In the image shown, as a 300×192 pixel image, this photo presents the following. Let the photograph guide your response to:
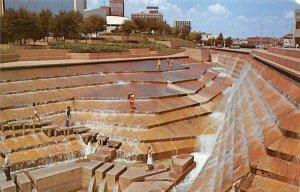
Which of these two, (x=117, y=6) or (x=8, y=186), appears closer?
(x=8, y=186)

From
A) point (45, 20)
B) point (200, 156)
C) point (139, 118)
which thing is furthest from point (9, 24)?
point (200, 156)

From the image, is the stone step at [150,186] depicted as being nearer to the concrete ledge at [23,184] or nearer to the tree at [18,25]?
the concrete ledge at [23,184]

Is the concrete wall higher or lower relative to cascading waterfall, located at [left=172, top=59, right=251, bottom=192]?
higher

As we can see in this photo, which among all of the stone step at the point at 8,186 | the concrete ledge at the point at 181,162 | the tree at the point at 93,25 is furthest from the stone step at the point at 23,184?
the tree at the point at 93,25

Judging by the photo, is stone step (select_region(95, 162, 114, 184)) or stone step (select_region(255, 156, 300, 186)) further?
stone step (select_region(95, 162, 114, 184))

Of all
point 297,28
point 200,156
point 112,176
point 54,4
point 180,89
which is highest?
point 54,4

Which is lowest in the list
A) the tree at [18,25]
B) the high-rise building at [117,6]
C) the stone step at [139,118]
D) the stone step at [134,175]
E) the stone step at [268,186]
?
the stone step at [134,175]

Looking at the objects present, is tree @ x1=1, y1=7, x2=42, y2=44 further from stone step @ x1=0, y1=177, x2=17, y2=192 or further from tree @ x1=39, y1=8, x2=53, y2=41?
stone step @ x1=0, y1=177, x2=17, y2=192

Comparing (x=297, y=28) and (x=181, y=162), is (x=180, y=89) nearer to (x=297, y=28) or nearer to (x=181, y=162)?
(x=181, y=162)

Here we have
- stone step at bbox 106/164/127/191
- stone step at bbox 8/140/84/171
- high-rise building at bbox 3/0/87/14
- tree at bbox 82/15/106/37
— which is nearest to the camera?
stone step at bbox 106/164/127/191

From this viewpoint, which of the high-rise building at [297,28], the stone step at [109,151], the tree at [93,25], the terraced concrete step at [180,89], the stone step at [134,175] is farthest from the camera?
the high-rise building at [297,28]

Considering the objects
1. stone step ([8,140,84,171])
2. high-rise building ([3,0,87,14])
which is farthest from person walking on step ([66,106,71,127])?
high-rise building ([3,0,87,14])

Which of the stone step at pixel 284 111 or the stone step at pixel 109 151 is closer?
the stone step at pixel 284 111

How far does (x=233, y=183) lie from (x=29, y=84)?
13.8 meters
